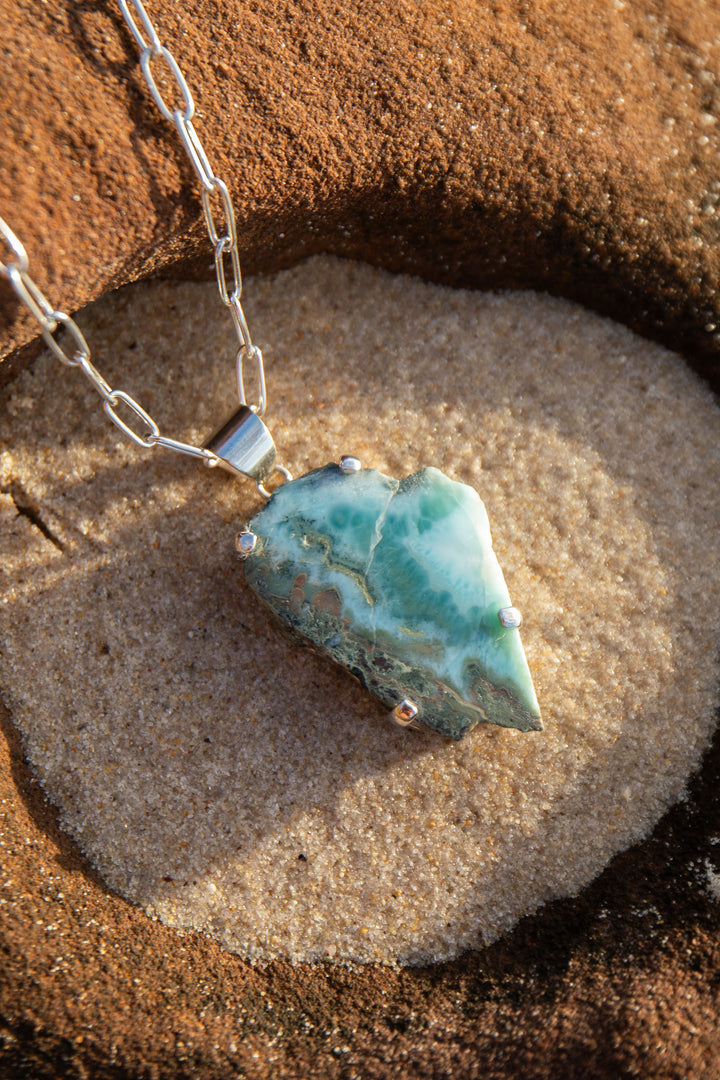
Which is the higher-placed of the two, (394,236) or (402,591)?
(394,236)

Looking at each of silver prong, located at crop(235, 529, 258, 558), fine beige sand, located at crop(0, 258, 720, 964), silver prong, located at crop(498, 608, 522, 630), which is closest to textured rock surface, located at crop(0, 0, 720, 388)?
fine beige sand, located at crop(0, 258, 720, 964)

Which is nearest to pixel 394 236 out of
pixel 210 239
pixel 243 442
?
pixel 210 239

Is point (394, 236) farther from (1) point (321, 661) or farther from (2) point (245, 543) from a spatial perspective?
(1) point (321, 661)

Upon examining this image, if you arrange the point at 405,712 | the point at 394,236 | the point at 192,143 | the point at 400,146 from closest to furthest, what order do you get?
the point at 192,143 → the point at 405,712 → the point at 400,146 → the point at 394,236

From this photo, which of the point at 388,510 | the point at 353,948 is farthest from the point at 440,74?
the point at 353,948

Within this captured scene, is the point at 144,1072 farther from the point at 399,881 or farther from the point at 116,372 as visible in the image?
the point at 116,372

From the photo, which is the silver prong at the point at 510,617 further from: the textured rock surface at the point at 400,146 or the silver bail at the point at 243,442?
the textured rock surface at the point at 400,146

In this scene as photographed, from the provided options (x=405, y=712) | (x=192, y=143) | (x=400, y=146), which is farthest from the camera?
(x=400, y=146)
